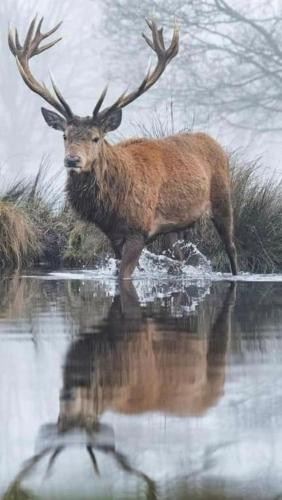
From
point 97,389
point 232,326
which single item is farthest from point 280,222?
point 97,389

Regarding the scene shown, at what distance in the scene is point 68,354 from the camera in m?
7.31

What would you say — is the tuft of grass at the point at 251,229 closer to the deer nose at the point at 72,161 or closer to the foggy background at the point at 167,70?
the deer nose at the point at 72,161

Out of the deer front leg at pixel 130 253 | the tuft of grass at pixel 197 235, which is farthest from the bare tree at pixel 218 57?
the deer front leg at pixel 130 253

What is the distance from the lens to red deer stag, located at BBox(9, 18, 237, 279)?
12.5 meters

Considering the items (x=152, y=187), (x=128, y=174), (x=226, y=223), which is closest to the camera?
(x=128, y=174)

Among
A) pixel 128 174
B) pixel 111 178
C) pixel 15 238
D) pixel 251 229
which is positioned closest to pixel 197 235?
pixel 251 229

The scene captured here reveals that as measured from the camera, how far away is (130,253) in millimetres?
12672

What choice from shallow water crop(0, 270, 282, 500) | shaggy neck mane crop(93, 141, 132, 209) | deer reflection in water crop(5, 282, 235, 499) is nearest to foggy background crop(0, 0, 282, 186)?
shaggy neck mane crop(93, 141, 132, 209)

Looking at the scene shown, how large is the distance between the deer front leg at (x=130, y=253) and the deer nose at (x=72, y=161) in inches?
38.0

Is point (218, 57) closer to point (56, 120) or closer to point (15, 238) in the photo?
point (15, 238)

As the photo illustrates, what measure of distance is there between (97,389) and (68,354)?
4.00 feet

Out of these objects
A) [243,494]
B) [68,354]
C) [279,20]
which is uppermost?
[279,20]

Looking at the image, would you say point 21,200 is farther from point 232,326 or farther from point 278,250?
point 232,326

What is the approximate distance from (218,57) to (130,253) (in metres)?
36.3
